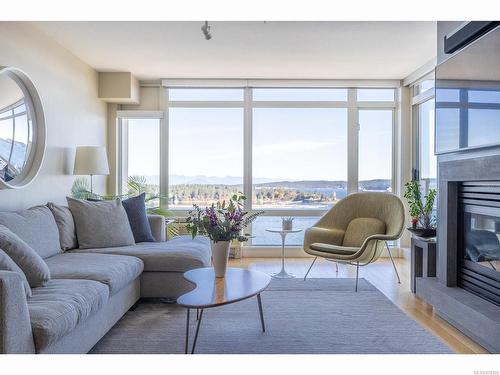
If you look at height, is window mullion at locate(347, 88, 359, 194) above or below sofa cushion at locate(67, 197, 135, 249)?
above

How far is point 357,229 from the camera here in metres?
4.28

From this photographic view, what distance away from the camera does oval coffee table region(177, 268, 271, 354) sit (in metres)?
2.09

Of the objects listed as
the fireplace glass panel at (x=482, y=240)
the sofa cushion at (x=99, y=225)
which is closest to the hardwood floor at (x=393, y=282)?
the fireplace glass panel at (x=482, y=240)

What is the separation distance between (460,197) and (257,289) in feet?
5.86

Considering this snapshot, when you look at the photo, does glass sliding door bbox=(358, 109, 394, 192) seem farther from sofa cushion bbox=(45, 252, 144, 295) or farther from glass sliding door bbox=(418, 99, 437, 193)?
sofa cushion bbox=(45, 252, 144, 295)

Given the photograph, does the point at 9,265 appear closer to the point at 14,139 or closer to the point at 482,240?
the point at 14,139

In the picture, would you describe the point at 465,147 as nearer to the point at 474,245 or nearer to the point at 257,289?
the point at 474,245

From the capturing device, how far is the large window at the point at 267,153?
5445 millimetres

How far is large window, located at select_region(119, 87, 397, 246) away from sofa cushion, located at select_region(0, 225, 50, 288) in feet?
10.6

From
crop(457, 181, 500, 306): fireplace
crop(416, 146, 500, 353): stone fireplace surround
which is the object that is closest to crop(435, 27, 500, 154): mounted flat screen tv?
crop(416, 146, 500, 353): stone fireplace surround

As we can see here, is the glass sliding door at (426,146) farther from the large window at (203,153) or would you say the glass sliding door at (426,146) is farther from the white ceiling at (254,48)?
the large window at (203,153)

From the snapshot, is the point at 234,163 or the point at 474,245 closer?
the point at 474,245
